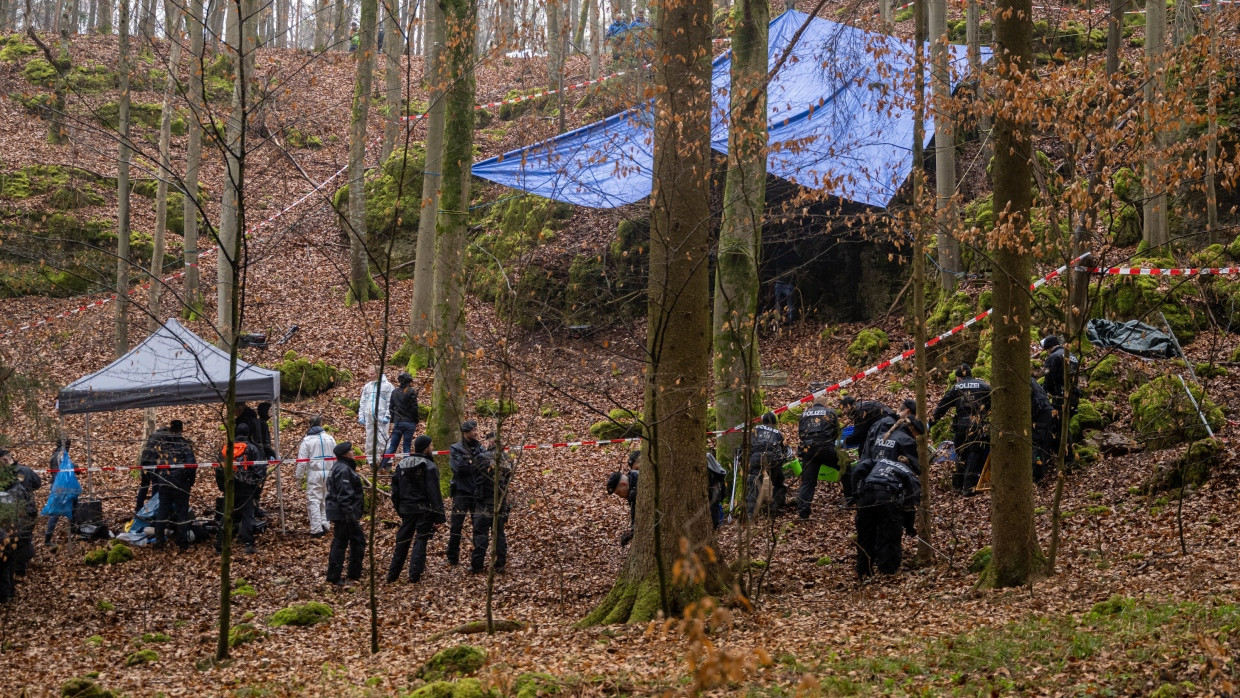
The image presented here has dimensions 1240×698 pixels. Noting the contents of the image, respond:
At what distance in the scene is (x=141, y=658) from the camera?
24.9ft

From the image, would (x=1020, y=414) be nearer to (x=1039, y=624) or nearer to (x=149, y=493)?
(x=1039, y=624)

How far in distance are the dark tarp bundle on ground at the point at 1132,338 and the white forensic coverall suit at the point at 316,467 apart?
9.80 metres

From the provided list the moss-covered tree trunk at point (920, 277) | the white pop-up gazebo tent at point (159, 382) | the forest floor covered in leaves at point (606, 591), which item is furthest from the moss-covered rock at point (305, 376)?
the moss-covered tree trunk at point (920, 277)

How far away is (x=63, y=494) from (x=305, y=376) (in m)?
5.31

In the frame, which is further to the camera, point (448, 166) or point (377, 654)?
point (448, 166)

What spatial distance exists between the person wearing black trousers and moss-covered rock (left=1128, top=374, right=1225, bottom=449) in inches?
342

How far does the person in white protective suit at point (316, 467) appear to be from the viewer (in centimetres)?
1152

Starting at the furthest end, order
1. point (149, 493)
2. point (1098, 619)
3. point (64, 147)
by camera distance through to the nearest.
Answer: point (64, 147)
point (149, 493)
point (1098, 619)

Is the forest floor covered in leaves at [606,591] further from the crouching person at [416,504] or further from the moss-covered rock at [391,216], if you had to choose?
the moss-covered rock at [391,216]

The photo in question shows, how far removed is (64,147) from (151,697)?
843 inches

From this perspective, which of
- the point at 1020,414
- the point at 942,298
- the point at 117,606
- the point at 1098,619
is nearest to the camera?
the point at 1098,619

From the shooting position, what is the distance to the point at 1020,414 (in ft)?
23.5

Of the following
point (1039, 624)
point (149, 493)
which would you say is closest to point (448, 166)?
point (149, 493)

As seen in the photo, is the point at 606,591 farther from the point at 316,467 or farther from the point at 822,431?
the point at 316,467
